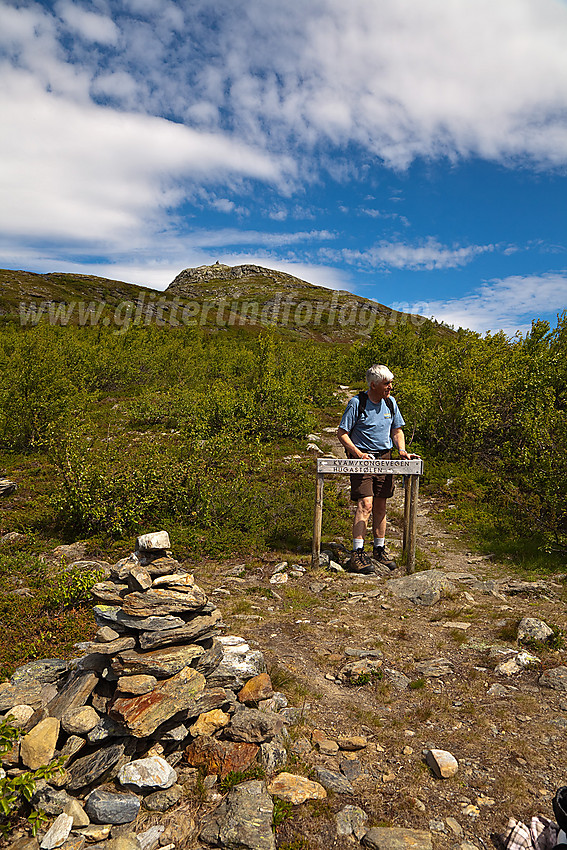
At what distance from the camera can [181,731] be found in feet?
11.9

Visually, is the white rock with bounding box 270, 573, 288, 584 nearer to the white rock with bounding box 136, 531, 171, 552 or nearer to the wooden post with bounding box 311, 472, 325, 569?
the wooden post with bounding box 311, 472, 325, 569

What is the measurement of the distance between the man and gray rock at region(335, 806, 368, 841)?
4.62 m

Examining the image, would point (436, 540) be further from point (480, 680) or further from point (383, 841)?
point (383, 841)

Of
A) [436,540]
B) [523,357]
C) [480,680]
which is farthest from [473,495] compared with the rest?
[480,680]

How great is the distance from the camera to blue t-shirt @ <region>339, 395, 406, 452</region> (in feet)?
25.2

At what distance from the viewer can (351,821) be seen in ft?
10.2

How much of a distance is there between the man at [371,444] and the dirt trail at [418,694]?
64cm

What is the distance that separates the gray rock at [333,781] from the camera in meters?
3.37

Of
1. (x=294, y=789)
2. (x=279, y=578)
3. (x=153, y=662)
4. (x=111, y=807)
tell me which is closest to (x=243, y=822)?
(x=294, y=789)

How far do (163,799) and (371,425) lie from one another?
5.70m

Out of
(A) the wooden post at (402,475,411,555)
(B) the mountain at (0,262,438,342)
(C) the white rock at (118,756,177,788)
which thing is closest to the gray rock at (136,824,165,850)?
(C) the white rock at (118,756,177,788)

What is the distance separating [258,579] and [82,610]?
270 centimetres

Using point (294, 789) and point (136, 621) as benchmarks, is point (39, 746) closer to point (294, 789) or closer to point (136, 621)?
point (136, 621)

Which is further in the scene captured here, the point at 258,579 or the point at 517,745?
the point at 258,579
